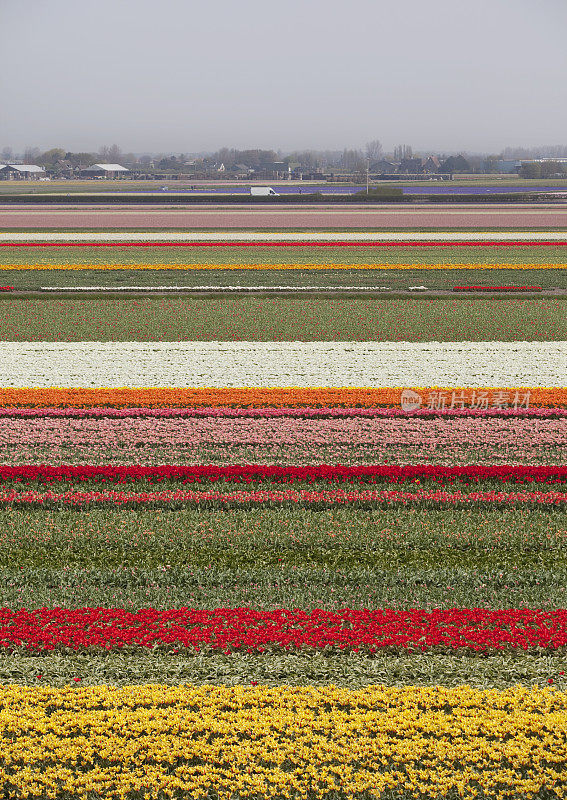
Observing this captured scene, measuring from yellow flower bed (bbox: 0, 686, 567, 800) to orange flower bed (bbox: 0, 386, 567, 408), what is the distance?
981 centimetres

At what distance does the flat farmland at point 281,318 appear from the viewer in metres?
24.0

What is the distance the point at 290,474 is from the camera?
12680mm

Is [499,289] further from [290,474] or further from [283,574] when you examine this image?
[283,574]

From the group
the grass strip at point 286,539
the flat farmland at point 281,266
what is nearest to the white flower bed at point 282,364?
the grass strip at point 286,539

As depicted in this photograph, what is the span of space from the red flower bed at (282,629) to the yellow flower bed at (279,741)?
71 cm

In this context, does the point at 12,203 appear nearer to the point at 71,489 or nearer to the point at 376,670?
the point at 71,489

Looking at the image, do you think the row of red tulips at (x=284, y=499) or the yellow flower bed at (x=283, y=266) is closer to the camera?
the row of red tulips at (x=284, y=499)

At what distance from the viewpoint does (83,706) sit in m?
7.23

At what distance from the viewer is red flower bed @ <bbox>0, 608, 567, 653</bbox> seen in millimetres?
8094

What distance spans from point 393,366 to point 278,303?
967 cm

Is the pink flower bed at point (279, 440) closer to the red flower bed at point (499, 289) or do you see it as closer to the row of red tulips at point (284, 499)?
the row of red tulips at point (284, 499)

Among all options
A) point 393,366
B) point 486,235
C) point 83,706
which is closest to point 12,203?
point 486,235

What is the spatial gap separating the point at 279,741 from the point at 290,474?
20.1ft

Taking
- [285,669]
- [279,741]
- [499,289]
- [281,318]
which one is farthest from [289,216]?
[279,741]
